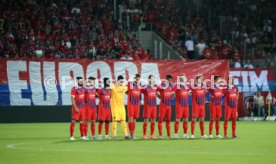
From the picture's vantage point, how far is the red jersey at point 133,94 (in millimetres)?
29734

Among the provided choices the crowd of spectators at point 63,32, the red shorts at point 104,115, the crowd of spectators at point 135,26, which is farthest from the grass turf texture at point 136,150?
the crowd of spectators at point 135,26

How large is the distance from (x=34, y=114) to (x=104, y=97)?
13814mm

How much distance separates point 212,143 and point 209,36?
25.3m

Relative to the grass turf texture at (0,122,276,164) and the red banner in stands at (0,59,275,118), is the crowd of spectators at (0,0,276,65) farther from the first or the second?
the grass turf texture at (0,122,276,164)

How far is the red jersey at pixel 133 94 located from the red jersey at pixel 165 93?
2.96 feet

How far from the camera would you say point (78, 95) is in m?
28.9

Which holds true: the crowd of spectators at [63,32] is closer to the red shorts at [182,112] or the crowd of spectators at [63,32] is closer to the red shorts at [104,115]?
the red shorts at [104,115]

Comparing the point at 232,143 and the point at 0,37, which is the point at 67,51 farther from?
the point at 232,143

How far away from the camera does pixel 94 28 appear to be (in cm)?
4619

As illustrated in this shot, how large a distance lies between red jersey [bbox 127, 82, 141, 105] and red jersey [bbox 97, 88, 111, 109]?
816 millimetres

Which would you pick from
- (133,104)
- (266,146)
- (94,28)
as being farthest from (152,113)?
(94,28)

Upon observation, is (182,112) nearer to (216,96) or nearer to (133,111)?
(216,96)

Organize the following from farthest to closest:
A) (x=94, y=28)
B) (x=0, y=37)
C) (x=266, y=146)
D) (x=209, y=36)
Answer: (x=209, y=36)
(x=94, y=28)
(x=0, y=37)
(x=266, y=146)

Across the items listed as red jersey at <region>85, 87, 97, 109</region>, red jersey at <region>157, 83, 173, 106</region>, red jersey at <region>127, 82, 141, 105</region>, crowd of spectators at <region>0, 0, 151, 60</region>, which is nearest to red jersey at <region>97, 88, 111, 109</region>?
red jersey at <region>85, 87, 97, 109</region>
